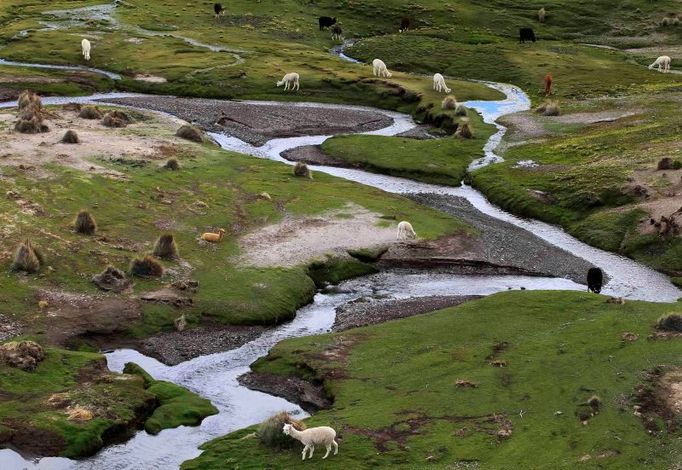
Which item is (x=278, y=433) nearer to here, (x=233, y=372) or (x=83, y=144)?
(x=233, y=372)

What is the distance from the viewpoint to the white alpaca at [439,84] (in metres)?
95.1

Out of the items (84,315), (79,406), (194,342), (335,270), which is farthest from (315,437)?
(335,270)

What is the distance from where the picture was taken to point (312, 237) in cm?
5441

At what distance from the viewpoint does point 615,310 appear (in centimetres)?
4325

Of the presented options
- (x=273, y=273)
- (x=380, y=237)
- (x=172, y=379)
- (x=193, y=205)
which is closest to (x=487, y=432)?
(x=172, y=379)

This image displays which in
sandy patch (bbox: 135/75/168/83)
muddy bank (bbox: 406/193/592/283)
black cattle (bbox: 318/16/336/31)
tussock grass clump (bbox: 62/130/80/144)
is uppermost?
black cattle (bbox: 318/16/336/31)

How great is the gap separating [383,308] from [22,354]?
1730cm

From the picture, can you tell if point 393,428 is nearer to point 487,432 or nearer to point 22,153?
point 487,432

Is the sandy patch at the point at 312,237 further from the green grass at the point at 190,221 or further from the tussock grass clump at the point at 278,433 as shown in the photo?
the tussock grass clump at the point at 278,433

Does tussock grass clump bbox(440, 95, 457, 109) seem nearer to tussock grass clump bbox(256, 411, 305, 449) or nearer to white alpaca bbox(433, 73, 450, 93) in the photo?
white alpaca bbox(433, 73, 450, 93)

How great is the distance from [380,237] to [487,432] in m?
24.1

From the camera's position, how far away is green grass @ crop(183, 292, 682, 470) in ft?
102

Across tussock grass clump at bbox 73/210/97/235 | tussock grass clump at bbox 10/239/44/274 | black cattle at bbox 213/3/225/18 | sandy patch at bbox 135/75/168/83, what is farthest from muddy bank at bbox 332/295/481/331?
black cattle at bbox 213/3/225/18

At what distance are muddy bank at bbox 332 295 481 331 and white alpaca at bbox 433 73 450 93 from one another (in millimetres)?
49360
